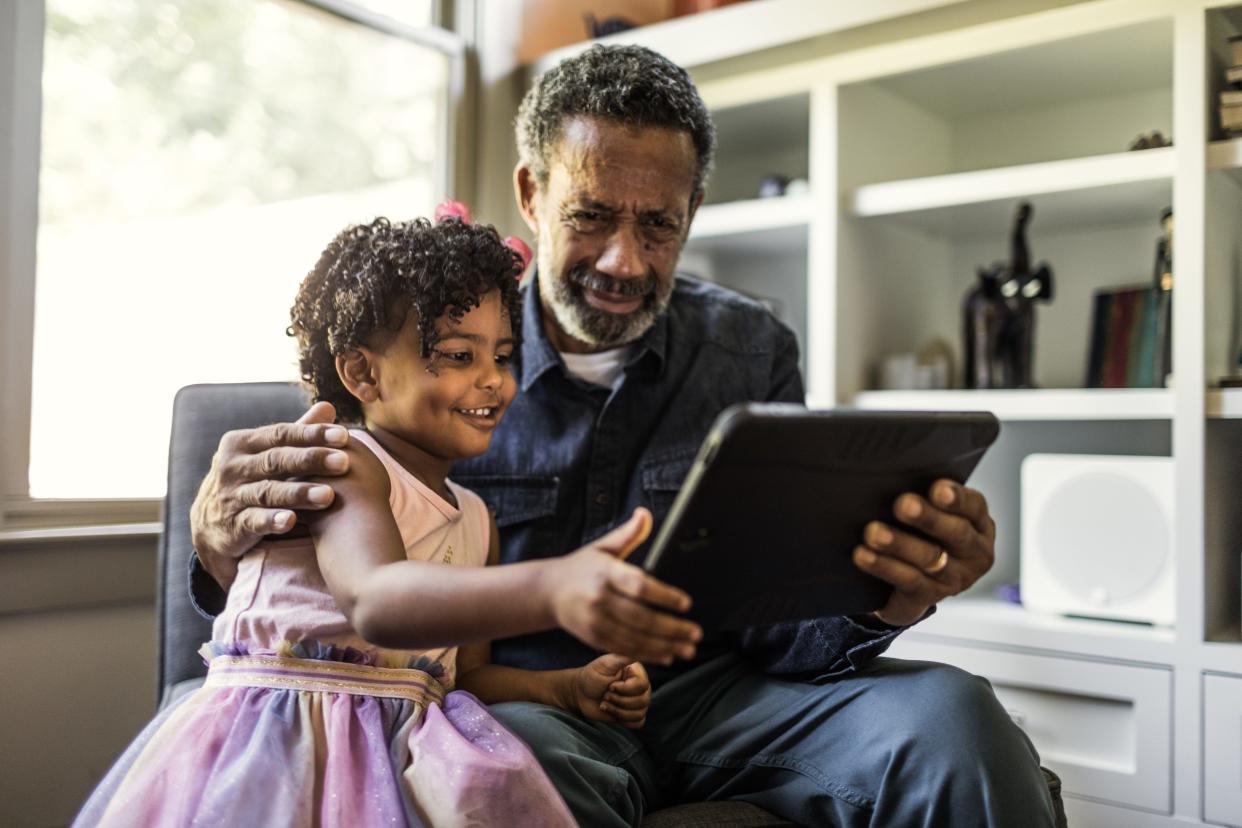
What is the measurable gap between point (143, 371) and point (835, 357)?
4.35 feet

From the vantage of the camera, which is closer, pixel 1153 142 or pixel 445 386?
pixel 445 386

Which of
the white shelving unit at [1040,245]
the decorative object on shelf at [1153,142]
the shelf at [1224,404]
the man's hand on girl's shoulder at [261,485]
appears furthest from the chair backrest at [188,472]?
the decorative object on shelf at [1153,142]

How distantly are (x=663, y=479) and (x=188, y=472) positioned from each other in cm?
60

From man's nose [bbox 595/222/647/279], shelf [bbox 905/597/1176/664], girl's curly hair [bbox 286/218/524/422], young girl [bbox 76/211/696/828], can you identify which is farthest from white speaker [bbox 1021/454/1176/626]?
girl's curly hair [bbox 286/218/524/422]

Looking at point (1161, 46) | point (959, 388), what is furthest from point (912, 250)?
point (1161, 46)

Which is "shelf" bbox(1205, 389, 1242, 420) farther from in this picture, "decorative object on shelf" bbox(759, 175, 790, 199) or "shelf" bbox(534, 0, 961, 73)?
"decorative object on shelf" bbox(759, 175, 790, 199)

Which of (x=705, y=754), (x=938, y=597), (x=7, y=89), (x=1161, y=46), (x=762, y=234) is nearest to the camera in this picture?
(x=938, y=597)

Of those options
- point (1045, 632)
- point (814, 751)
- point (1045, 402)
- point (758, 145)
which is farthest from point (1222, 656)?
point (758, 145)

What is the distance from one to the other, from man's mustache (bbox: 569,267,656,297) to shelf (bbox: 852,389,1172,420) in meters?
0.57

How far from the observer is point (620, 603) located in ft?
2.20

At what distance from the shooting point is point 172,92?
6.50ft

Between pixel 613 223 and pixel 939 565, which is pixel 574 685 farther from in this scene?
pixel 613 223

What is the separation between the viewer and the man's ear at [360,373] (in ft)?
3.59

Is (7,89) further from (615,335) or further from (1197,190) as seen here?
(1197,190)
